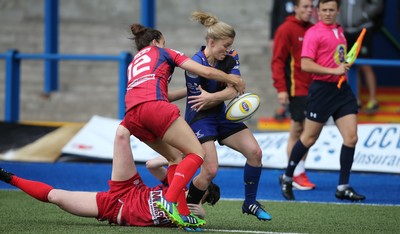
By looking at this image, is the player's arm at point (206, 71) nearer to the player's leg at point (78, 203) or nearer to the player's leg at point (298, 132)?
the player's leg at point (78, 203)

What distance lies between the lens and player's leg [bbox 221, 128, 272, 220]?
8.07 meters

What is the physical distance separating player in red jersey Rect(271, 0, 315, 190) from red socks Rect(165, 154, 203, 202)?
3693mm

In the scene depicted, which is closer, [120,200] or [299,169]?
[120,200]

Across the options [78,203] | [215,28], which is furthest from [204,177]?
[215,28]

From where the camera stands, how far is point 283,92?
36.2 feet

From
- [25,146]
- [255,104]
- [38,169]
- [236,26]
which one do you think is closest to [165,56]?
[255,104]

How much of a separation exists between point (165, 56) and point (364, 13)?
7413 millimetres

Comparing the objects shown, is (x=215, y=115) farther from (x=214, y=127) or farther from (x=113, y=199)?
(x=113, y=199)

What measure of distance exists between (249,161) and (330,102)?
1.88m

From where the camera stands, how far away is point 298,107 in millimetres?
11094

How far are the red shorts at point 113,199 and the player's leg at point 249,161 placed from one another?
92 centimetres

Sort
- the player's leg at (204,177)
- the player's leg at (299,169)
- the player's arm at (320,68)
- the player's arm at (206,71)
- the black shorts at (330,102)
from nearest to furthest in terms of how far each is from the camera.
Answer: the player's arm at (206,71) → the player's leg at (204,177) → the player's arm at (320,68) → the black shorts at (330,102) → the player's leg at (299,169)

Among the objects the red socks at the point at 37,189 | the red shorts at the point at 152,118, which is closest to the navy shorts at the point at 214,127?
the red shorts at the point at 152,118

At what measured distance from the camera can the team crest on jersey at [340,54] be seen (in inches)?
389
